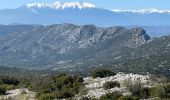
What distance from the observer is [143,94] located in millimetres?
42594

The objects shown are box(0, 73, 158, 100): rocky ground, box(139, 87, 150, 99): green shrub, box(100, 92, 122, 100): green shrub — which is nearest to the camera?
box(100, 92, 122, 100): green shrub

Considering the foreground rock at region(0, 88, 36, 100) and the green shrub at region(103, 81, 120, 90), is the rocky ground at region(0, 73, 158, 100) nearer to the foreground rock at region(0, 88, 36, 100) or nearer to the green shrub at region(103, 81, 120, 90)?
the foreground rock at region(0, 88, 36, 100)

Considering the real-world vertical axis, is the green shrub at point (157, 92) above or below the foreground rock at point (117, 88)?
above

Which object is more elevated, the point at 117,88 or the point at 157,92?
the point at 157,92

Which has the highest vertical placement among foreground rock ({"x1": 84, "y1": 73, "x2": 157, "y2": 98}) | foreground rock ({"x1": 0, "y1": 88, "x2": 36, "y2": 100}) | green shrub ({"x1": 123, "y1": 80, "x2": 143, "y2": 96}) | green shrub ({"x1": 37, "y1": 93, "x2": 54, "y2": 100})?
green shrub ({"x1": 123, "y1": 80, "x2": 143, "y2": 96})

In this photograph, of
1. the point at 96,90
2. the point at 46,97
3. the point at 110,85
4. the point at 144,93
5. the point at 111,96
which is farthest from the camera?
the point at 110,85

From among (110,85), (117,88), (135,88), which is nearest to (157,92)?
(135,88)

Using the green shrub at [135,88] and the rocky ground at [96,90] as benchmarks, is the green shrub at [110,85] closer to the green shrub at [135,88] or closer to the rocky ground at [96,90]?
the rocky ground at [96,90]

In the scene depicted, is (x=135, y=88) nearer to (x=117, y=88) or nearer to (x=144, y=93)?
(x=144, y=93)

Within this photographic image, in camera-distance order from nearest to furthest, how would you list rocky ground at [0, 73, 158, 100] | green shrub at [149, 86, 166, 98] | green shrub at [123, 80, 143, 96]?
green shrub at [149, 86, 166, 98] → green shrub at [123, 80, 143, 96] → rocky ground at [0, 73, 158, 100]

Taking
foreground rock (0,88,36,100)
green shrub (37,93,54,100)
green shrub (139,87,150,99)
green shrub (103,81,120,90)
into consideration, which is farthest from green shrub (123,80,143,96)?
foreground rock (0,88,36,100)

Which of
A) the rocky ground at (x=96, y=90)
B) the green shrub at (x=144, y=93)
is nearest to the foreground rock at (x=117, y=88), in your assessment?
the rocky ground at (x=96, y=90)

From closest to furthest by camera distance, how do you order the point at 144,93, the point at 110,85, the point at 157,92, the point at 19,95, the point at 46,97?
the point at 157,92, the point at 144,93, the point at 46,97, the point at 110,85, the point at 19,95

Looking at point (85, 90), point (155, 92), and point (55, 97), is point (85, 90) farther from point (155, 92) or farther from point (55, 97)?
point (155, 92)
